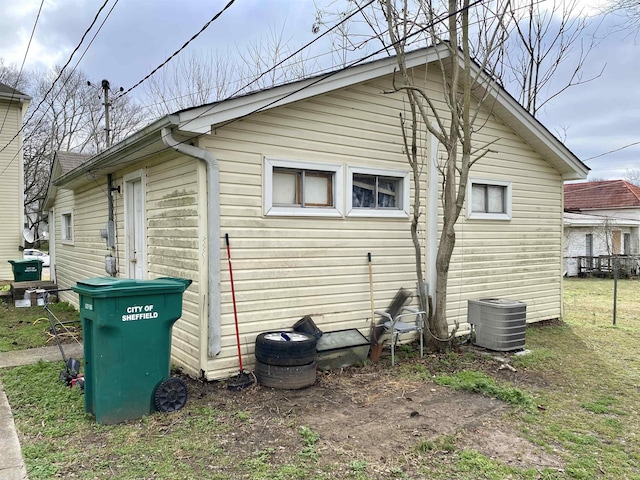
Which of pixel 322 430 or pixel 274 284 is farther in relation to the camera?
pixel 274 284

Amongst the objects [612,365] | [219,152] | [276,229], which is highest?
[219,152]

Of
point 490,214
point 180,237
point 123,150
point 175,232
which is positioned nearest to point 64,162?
point 123,150

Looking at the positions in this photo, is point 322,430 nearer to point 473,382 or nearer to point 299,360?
point 299,360

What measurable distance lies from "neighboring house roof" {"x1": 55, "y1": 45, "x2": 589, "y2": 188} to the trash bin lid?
1.61 meters

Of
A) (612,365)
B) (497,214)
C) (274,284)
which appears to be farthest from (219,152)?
(612,365)

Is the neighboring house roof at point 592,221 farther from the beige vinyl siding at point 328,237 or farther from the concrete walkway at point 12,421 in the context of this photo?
the concrete walkway at point 12,421

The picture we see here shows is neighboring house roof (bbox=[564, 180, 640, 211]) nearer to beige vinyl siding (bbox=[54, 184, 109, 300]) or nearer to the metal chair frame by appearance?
the metal chair frame

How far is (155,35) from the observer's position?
23.9ft

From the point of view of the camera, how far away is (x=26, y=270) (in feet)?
39.8

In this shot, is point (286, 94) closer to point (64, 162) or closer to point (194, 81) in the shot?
point (64, 162)

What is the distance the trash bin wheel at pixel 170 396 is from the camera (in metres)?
4.07

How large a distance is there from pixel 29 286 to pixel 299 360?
9.10 meters

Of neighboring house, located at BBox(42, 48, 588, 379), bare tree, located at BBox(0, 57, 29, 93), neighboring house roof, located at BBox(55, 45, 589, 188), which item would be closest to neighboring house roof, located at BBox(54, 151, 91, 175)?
neighboring house roof, located at BBox(55, 45, 589, 188)

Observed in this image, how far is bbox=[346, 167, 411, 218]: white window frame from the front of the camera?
597 cm
